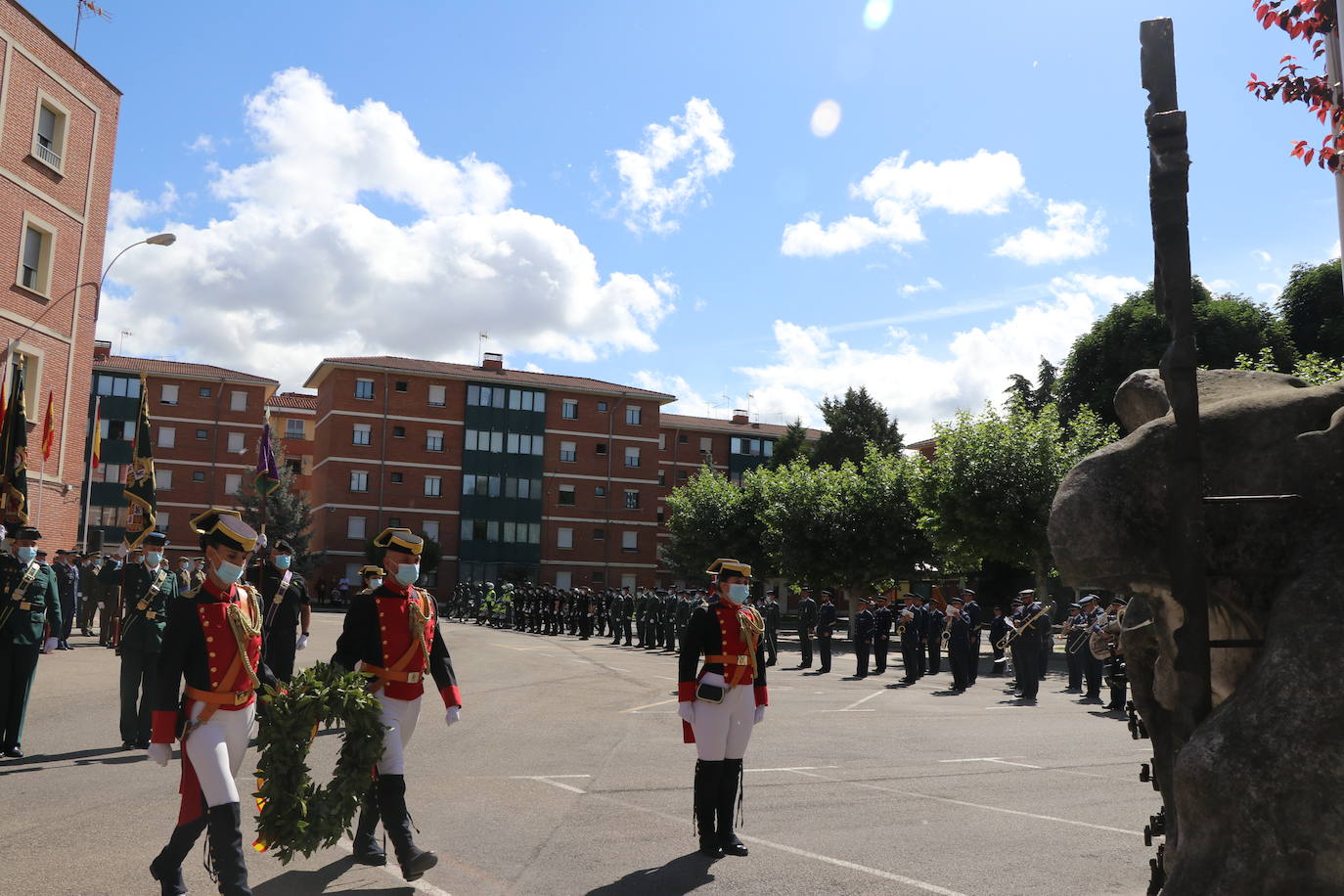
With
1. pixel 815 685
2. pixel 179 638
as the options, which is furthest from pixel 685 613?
pixel 179 638

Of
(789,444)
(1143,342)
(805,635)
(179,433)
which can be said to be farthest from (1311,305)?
(179,433)

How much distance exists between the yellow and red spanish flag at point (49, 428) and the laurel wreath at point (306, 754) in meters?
26.1

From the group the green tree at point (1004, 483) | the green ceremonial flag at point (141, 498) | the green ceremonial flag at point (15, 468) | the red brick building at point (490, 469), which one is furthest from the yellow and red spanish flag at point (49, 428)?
the red brick building at point (490, 469)

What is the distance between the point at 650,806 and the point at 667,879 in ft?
7.15

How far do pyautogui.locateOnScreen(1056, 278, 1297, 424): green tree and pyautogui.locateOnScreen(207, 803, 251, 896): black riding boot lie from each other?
37942 mm

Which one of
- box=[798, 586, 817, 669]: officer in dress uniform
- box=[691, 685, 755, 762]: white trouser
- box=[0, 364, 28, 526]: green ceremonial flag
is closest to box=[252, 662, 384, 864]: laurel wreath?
box=[691, 685, 755, 762]: white trouser

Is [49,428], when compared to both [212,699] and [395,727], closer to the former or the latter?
[395,727]

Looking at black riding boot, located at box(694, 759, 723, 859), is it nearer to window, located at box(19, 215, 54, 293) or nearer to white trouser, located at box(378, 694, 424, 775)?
white trouser, located at box(378, 694, 424, 775)

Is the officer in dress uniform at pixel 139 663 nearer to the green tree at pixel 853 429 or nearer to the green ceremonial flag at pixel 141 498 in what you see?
the green ceremonial flag at pixel 141 498

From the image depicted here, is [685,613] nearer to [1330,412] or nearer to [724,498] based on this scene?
[724,498]

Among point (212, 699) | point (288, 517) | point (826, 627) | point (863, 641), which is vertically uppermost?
point (288, 517)

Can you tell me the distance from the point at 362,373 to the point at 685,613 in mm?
43887

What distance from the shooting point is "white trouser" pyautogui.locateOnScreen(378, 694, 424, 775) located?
620cm

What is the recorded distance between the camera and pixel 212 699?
5.50 meters
